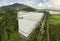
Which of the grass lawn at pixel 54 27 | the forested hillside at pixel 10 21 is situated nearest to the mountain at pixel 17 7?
the forested hillside at pixel 10 21

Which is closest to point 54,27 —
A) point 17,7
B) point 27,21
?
point 27,21

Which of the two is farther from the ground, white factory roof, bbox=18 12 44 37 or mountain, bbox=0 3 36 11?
mountain, bbox=0 3 36 11

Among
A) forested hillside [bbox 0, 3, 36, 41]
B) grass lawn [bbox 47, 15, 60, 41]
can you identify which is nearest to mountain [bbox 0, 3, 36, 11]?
forested hillside [bbox 0, 3, 36, 41]

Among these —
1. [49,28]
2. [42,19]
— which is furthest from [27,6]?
[49,28]

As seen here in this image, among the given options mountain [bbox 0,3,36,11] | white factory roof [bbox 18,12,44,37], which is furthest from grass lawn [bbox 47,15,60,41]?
mountain [bbox 0,3,36,11]

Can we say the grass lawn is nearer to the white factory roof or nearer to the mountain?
the white factory roof

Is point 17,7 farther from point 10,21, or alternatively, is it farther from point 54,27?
point 54,27

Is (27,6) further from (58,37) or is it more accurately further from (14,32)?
(58,37)
